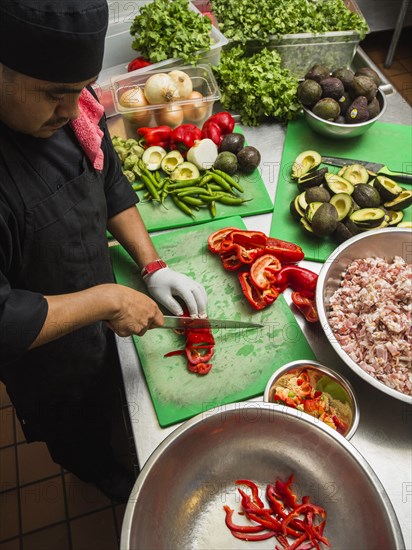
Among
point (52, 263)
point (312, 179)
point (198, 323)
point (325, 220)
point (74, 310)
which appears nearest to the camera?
point (74, 310)

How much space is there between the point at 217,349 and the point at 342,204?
0.93 m

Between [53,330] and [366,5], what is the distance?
498 cm

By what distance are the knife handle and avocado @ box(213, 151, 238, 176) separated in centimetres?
76

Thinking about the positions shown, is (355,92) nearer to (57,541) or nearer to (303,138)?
(303,138)

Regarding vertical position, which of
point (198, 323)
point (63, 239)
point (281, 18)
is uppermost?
point (281, 18)

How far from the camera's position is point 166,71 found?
2.72 meters

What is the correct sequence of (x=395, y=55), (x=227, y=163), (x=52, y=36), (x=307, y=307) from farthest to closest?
(x=395, y=55) < (x=227, y=163) < (x=307, y=307) < (x=52, y=36)

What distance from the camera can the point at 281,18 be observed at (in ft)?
9.26

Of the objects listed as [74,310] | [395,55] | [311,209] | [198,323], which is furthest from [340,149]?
[395,55]

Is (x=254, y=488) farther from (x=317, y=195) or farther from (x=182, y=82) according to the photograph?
(x=182, y=82)

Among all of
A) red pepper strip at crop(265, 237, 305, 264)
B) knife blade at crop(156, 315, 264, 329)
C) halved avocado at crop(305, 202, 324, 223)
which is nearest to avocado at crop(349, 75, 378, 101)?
halved avocado at crop(305, 202, 324, 223)

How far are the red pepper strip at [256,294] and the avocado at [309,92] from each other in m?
1.17

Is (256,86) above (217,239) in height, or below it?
above

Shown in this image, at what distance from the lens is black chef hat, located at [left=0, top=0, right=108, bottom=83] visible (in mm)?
1146
